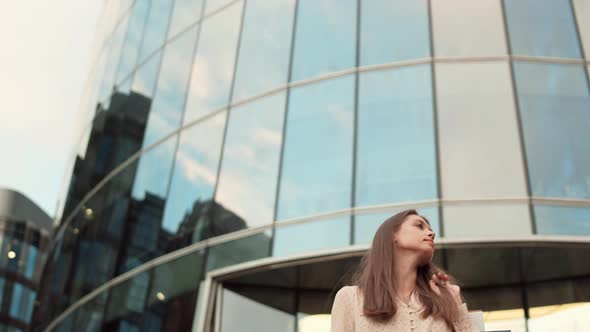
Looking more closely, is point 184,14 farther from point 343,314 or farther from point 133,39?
point 343,314

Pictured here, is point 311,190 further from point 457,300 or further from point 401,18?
A: point 457,300

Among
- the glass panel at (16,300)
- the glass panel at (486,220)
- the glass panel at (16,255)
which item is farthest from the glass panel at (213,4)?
the glass panel at (16,300)

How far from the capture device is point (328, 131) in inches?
550

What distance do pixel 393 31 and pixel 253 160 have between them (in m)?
3.30

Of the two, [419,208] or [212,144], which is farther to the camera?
[212,144]

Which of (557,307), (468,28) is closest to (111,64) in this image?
(468,28)

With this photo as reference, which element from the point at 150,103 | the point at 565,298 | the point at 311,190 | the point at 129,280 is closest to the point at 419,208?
the point at 311,190

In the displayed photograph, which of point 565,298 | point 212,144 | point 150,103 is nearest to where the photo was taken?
point 565,298

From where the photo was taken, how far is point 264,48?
51.4ft

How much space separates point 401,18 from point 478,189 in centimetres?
371

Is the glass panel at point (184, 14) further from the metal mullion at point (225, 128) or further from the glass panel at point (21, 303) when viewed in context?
the glass panel at point (21, 303)

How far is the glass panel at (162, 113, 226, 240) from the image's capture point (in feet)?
49.0

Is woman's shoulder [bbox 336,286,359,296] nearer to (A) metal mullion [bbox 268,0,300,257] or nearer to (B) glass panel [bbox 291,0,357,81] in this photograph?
(A) metal mullion [bbox 268,0,300,257]

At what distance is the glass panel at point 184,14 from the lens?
17906mm
